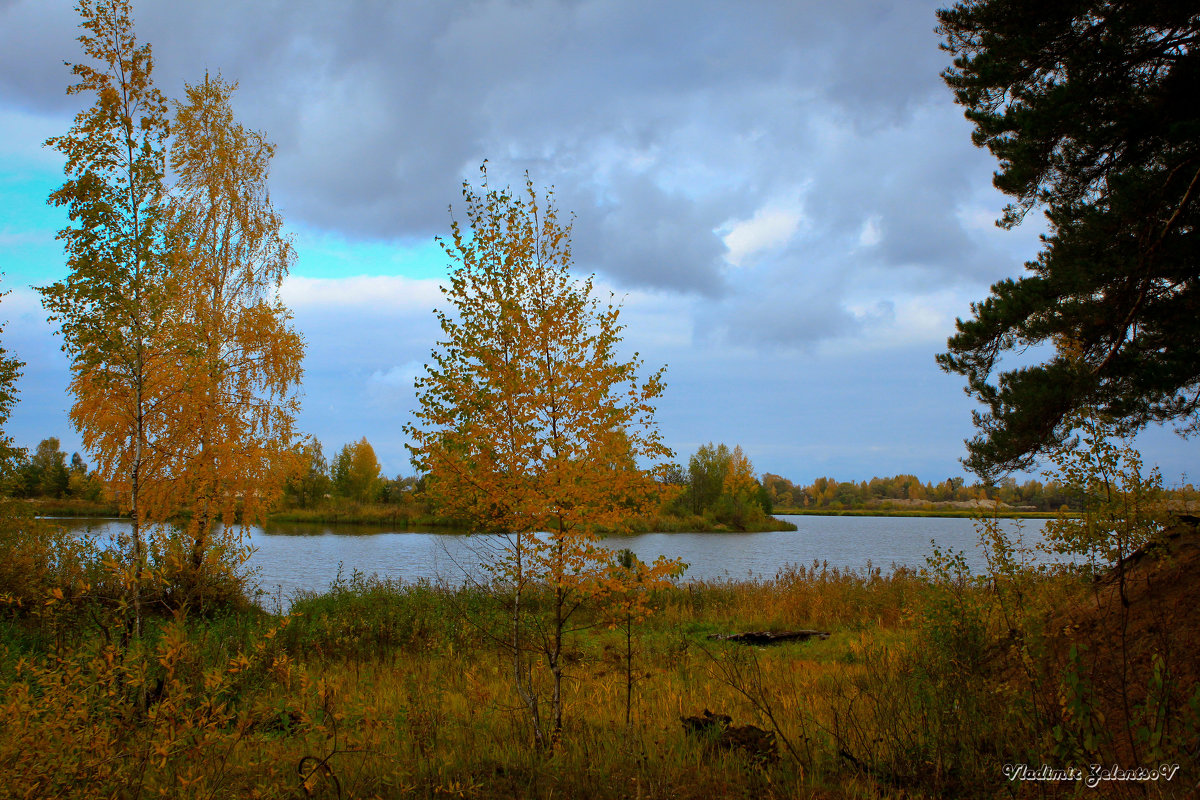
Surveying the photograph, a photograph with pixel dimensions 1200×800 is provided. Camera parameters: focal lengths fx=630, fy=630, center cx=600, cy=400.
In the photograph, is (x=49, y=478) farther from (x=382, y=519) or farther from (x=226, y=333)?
(x=226, y=333)

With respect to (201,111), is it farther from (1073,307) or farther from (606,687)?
(1073,307)

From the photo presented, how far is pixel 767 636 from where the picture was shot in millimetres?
10539

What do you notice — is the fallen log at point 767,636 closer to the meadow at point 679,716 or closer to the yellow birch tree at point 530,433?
the meadow at point 679,716

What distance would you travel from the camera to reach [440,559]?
69.2 feet

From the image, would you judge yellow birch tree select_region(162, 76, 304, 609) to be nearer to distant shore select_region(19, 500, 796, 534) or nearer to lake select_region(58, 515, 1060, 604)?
lake select_region(58, 515, 1060, 604)

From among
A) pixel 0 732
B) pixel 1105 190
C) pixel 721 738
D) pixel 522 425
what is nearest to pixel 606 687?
pixel 721 738

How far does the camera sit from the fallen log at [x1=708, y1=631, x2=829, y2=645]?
410 inches

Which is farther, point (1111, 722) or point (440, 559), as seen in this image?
point (440, 559)

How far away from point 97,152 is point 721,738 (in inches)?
283

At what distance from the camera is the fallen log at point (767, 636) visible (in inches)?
410

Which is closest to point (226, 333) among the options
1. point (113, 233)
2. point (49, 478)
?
point (113, 233)

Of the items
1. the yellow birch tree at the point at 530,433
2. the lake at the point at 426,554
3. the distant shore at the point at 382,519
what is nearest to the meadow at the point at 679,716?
the yellow birch tree at the point at 530,433

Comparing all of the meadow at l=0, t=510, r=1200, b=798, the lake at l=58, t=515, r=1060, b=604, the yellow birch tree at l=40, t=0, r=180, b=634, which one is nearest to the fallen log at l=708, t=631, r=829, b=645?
the meadow at l=0, t=510, r=1200, b=798

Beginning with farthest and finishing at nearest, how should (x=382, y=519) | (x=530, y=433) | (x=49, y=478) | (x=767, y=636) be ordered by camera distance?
1. (x=382, y=519)
2. (x=49, y=478)
3. (x=767, y=636)
4. (x=530, y=433)
